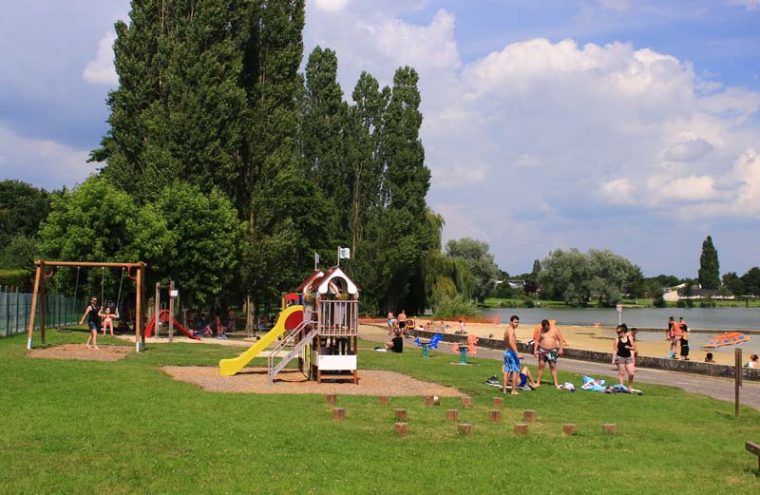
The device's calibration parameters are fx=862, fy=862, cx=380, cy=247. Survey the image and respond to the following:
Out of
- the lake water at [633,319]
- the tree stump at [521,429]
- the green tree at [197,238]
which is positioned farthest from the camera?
the lake water at [633,319]

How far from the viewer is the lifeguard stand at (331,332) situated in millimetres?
21562

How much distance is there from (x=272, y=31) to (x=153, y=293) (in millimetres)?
16195

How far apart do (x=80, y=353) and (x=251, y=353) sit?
5.94 m

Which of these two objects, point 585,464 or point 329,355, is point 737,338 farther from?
point 585,464

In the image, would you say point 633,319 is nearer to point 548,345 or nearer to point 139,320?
point 139,320

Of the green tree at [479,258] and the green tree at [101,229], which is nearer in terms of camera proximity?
the green tree at [101,229]

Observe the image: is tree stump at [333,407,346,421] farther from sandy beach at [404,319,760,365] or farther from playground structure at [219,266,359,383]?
sandy beach at [404,319,760,365]

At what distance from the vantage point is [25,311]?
1378 inches

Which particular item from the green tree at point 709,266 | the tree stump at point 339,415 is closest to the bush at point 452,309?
the tree stump at point 339,415

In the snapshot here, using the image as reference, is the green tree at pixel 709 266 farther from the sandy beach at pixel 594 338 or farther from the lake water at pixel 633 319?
the sandy beach at pixel 594 338

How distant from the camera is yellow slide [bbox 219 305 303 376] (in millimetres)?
22516

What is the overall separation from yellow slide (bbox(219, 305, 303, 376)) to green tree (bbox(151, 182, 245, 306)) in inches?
675

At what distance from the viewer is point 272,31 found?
158ft

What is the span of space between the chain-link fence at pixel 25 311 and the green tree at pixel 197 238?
5258 millimetres
